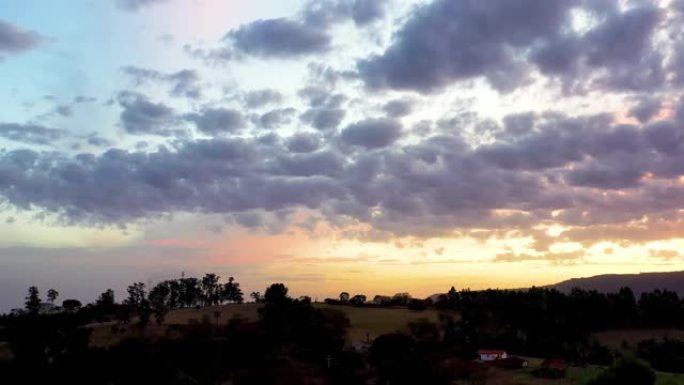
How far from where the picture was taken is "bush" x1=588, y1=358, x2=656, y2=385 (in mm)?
71250

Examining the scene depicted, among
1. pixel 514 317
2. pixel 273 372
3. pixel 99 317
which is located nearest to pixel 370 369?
pixel 273 372

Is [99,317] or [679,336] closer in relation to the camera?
[679,336]

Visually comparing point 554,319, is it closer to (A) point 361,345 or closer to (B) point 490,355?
(B) point 490,355

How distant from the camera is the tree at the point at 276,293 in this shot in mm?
147250

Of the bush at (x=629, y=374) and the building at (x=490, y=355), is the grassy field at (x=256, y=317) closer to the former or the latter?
the building at (x=490, y=355)

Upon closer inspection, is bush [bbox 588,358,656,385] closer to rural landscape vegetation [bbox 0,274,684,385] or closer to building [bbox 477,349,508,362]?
rural landscape vegetation [bbox 0,274,684,385]

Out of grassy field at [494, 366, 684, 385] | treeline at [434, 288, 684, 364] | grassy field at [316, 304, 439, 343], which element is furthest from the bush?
grassy field at [316, 304, 439, 343]

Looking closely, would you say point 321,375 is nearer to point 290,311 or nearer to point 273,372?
point 273,372

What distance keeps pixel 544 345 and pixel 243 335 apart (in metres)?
65.0

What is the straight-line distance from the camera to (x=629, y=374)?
7150 centimetres

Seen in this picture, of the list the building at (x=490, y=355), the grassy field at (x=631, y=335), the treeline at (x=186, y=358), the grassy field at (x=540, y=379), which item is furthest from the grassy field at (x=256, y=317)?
the grassy field at (x=540, y=379)

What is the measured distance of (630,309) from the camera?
179 meters

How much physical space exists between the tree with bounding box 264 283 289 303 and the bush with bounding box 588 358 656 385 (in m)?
82.5

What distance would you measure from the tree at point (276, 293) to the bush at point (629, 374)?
8249 cm
